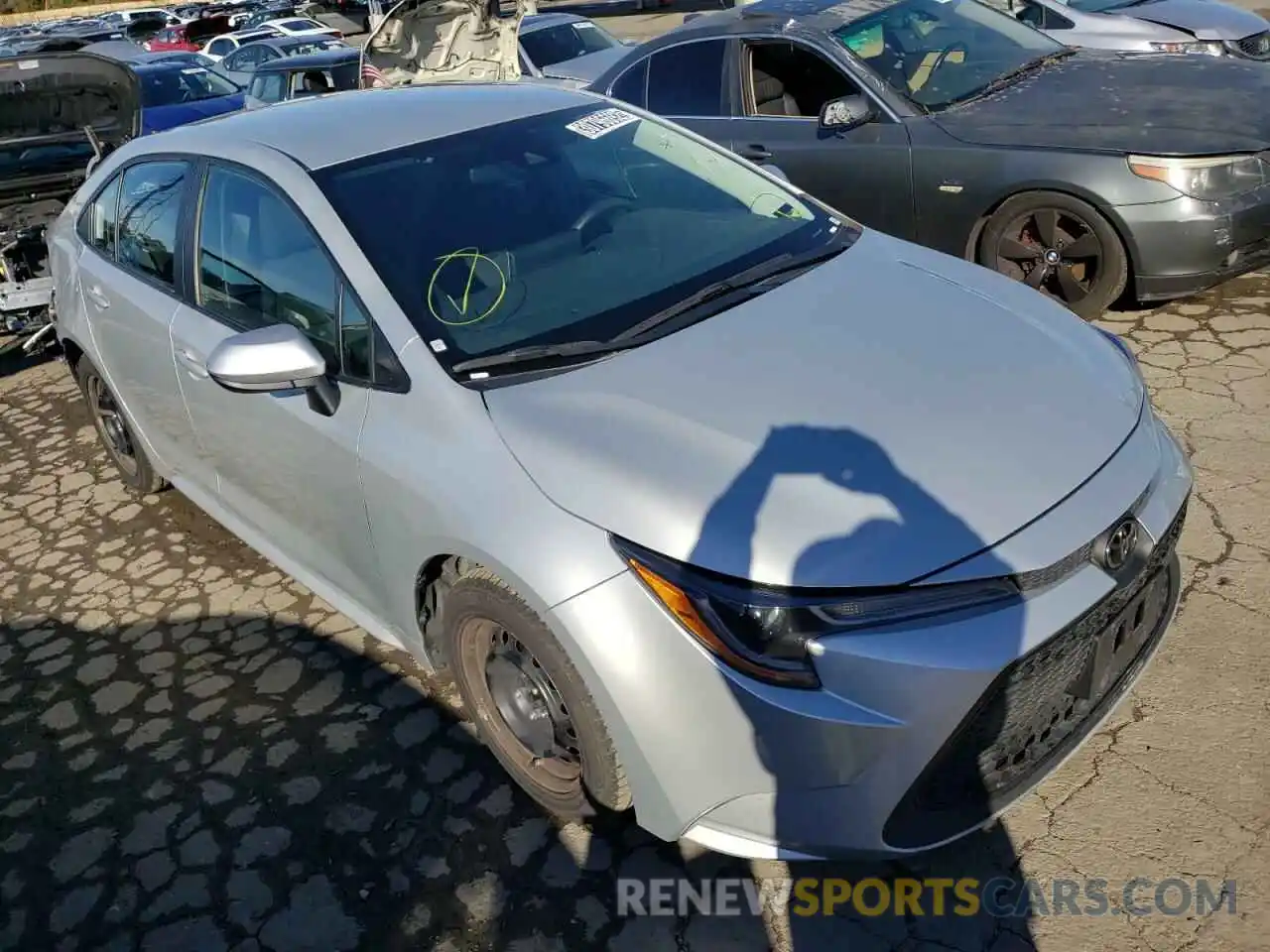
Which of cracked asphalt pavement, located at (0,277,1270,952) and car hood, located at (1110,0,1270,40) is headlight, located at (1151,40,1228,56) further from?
cracked asphalt pavement, located at (0,277,1270,952)

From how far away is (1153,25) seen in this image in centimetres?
872

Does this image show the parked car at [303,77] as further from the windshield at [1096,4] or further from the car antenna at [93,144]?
the windshield at [1096,4]

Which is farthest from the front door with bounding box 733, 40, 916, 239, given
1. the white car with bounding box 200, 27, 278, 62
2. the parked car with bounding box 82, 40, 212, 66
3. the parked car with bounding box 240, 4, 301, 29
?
the parked car with bounding box 240, 4, 301, 29

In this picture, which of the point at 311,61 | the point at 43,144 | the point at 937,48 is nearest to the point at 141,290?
the point at 43,144

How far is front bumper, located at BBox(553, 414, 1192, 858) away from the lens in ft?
6.55

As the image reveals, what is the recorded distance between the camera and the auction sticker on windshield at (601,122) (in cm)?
341

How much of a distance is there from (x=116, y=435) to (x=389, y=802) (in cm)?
290

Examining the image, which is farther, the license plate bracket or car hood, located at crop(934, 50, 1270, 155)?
car hood, located at crop(934, 50, 1270, 155)

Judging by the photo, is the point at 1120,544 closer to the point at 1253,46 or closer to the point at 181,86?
the point at 1253,46

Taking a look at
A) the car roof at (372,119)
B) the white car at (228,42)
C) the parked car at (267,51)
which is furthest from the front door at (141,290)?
the white car at (228,42)

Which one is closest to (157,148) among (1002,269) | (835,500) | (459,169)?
(459,169)

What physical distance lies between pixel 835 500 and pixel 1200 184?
3348 millimetres

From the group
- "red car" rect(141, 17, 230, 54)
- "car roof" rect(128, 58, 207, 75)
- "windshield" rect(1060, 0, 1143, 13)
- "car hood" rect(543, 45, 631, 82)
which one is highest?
"windshield" rect(1060, 0, 1143, 13)

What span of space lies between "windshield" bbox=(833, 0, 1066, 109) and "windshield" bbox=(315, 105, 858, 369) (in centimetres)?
231
